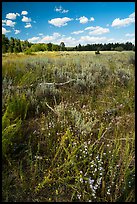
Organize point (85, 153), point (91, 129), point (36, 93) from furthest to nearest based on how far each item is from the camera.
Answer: point (36, 93)
point (91, 129)
point (85, 153)

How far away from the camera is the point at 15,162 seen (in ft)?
6.77

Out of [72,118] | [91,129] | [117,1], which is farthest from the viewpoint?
[72,118]

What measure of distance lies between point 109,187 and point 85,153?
36 cm

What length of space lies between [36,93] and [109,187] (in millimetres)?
1925

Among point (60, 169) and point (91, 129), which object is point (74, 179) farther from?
point (91, 129)

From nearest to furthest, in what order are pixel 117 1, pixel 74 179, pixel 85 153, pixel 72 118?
pixel 117 1, pixel 74 179, pixel 85 153, pixel 72 118

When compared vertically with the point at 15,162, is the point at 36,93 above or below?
above

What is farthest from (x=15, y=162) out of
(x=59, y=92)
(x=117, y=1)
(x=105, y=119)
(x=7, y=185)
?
(x=59, y=92)

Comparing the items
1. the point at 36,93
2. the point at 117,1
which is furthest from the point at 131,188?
the point at 36,93

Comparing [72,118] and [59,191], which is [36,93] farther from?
[59,191]

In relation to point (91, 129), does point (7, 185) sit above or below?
below

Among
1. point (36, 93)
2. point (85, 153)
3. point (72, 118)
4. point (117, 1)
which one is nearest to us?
point (117, 1)

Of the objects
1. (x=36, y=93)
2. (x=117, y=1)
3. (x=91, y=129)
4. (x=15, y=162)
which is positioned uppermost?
(x=117, y=1)

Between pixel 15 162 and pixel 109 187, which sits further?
pixel 15 162
